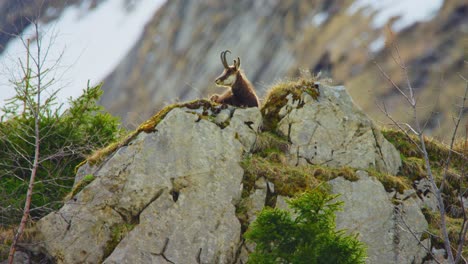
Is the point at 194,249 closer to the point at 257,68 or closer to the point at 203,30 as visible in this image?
the point at 257,68

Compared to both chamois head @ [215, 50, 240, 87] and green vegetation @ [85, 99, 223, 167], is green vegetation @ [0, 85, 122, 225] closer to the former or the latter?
green vegetation @ [85, 99, 223, 167]

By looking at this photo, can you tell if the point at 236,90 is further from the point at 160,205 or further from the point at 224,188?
the point at 160,205

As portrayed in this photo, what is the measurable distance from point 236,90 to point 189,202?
3.88m

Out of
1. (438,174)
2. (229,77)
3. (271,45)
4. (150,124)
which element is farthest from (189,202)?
(271,45)

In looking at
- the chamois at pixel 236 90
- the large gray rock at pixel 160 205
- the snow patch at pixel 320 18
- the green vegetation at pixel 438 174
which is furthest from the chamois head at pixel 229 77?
the snow patch at pixel 320 18

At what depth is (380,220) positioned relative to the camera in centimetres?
1011

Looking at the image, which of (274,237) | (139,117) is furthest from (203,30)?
(274,237)

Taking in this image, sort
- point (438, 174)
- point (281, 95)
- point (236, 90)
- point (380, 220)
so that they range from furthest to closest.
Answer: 1. point (236, 90)
2. point (438, 174)
3. point (281, 95)
4. point (380, 220)

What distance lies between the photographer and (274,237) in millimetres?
7840

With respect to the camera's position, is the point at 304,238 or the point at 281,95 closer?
the point at 304,238

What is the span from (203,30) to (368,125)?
6152 cm

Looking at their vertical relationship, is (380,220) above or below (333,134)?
below

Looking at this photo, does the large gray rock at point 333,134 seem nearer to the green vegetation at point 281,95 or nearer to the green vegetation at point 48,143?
the green vegetation at point 281,95

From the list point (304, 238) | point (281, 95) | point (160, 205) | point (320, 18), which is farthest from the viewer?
point (320, 18)
